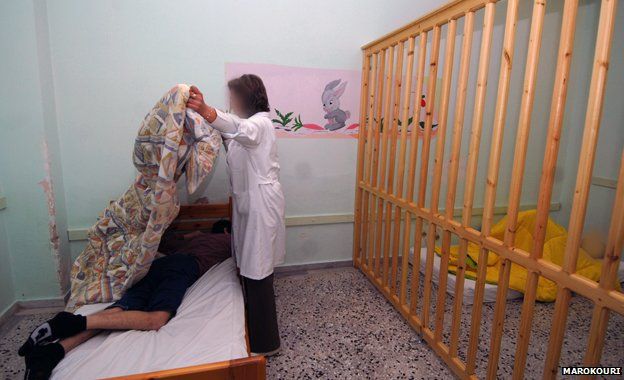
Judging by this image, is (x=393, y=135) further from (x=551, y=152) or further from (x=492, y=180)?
(x=551, y=152)

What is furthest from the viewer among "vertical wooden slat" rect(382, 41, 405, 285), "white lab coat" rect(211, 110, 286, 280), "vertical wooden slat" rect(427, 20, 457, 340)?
"vertical wooden slat" rect(382, 41, 405, 285)

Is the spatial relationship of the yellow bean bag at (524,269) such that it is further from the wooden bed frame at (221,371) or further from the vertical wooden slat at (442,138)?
the wooden bed frame at (221,371)

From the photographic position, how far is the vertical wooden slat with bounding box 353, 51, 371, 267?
2.66 meters

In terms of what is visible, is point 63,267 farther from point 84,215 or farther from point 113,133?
point 113,133

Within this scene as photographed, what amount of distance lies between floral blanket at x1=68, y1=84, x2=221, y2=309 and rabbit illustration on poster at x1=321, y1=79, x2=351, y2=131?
117cm

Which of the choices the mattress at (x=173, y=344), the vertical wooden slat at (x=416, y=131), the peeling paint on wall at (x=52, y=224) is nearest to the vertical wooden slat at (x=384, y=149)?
the vertical wooden slat at (x=416, y=131)

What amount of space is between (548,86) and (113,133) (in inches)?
141

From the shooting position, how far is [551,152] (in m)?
1.17

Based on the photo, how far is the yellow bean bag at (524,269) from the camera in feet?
7.80

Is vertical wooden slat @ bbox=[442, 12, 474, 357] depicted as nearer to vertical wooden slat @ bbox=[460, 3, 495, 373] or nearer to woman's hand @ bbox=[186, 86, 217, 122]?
vertical wooden slat @ bbox=[460, 3, 495, 373]

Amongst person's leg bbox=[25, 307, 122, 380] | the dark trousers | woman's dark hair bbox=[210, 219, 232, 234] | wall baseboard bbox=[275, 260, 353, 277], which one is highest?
woman's dark hair bbox=[210, 219, 232, 234]

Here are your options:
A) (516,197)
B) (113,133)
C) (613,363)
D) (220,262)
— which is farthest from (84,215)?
(613,363)

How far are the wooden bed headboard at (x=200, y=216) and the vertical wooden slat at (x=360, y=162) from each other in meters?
1.07

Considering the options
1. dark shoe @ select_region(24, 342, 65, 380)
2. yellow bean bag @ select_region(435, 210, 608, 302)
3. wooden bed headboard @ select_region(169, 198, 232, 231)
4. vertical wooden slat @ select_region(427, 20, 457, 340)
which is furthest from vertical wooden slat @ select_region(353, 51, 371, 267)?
dark shoe @ select_region(24, 342, 65, 380)
